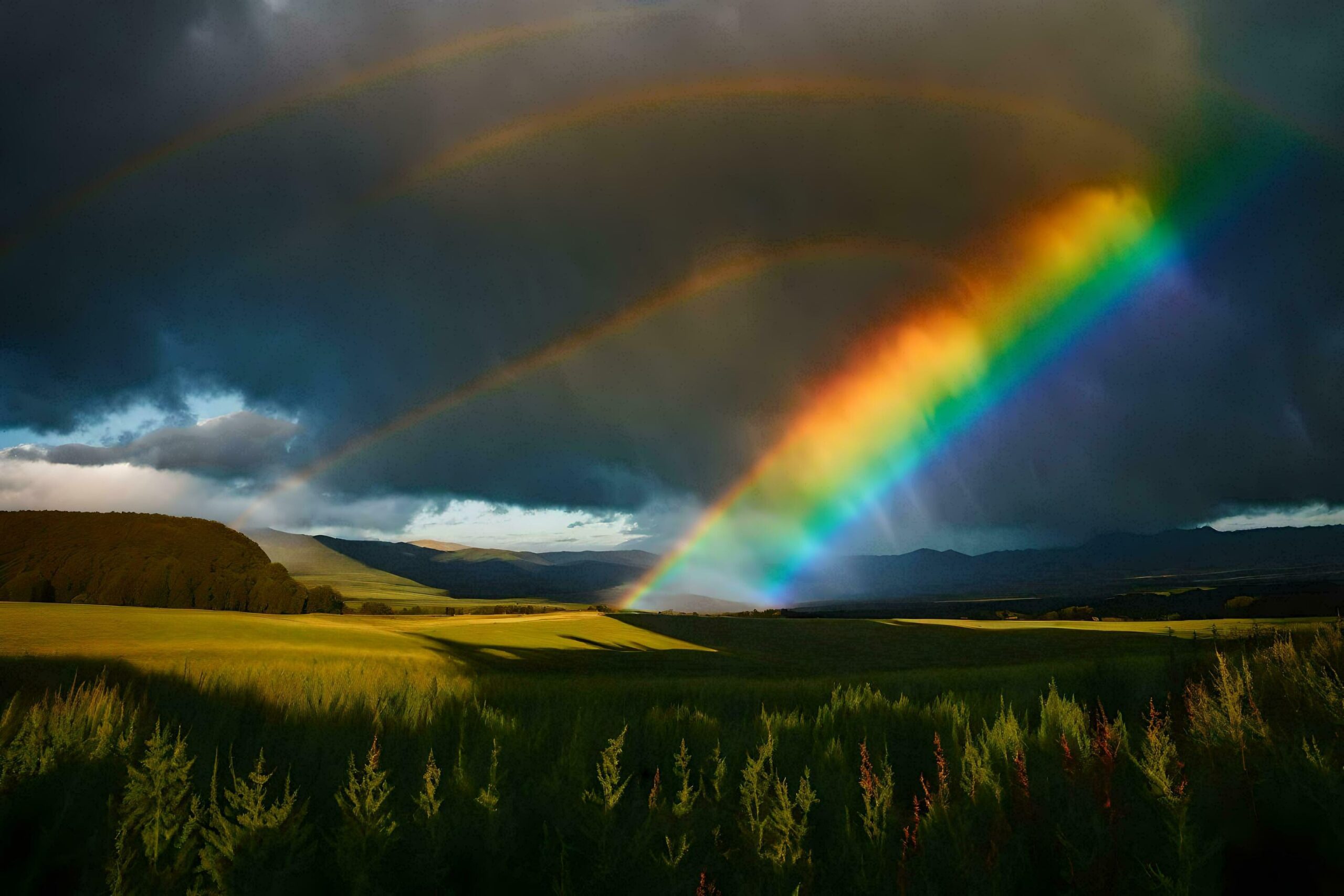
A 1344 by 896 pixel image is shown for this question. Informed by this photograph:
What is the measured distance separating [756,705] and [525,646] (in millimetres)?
23643

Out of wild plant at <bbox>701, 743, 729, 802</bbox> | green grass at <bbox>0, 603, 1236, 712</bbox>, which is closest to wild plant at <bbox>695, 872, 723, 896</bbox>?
wild plant at <bbox>701, 743, 729, 802</bbox>

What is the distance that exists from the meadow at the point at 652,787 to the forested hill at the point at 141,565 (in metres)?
46.6

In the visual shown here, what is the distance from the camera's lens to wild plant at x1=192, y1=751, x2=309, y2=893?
4.41 meters

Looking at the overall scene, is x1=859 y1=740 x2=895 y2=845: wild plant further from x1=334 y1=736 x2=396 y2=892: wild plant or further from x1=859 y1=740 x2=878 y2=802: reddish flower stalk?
x1=334 y1=736 x2=396 y2=892: wild plant

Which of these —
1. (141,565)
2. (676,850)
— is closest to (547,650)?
(676,850)

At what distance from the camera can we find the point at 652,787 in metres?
6.69

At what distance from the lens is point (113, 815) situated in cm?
498

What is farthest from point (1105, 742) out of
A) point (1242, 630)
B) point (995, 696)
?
point (1242, 630)

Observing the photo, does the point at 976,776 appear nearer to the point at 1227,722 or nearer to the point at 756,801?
the point at 756,801

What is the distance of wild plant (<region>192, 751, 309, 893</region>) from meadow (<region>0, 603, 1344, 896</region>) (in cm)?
2

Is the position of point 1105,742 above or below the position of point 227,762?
above

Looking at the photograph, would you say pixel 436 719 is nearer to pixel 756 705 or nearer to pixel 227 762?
pixel 227 762

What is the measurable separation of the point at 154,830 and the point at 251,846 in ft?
2.49

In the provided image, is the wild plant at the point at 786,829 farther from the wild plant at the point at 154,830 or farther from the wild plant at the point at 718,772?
the wild plant at the point at 154,830
